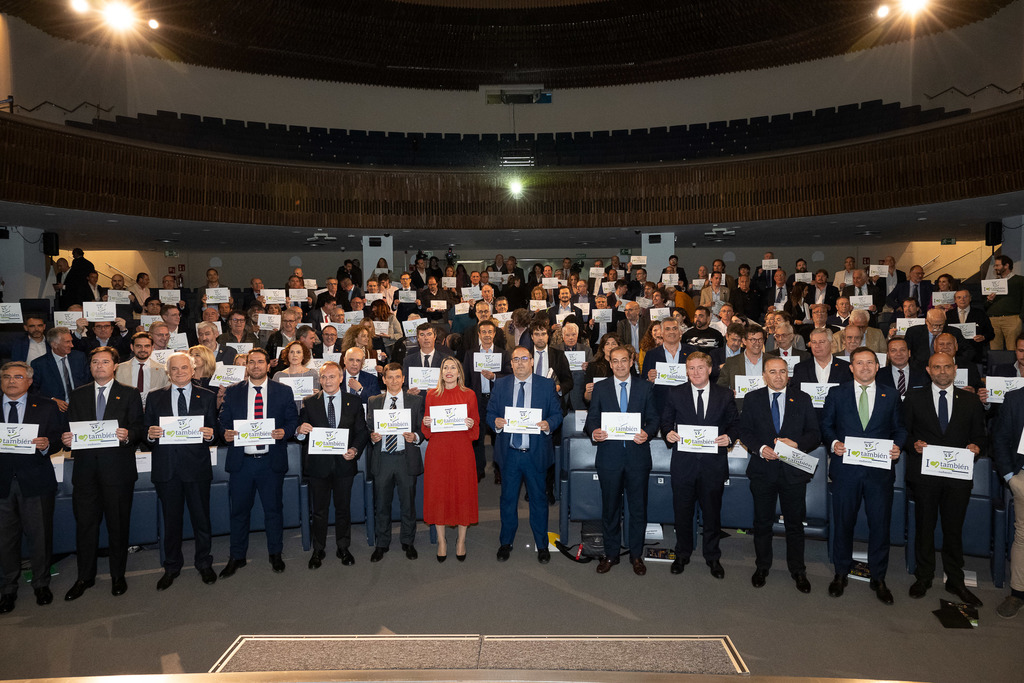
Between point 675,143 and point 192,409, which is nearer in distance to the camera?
point 192,409

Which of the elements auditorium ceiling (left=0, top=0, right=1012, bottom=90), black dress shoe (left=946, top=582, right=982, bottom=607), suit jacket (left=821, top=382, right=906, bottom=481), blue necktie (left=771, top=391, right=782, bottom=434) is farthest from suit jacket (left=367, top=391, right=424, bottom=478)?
auditorium ceiling (left=0, top=0, right=1012, bottom=90)

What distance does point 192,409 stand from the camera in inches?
199

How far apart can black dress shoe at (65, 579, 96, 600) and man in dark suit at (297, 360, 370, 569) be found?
1.61 metres

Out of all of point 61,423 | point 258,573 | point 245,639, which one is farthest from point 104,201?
point 245,639

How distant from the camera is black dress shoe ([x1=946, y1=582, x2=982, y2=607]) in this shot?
4.61 meters

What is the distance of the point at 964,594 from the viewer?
4.66 m

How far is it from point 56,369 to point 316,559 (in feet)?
11.3

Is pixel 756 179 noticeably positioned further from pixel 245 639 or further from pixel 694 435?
pixel 245 639

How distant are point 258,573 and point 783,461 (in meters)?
4.18

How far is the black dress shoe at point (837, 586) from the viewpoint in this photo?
15.7ft

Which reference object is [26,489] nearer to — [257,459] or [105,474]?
[105,474]

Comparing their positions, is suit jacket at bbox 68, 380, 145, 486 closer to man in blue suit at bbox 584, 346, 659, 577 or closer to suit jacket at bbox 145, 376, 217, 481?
suit jacket at bbox 145, 376, 217, 481

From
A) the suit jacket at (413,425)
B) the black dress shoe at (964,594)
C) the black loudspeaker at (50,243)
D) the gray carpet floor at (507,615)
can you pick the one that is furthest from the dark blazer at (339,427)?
the black loudspeaker at (50,243)

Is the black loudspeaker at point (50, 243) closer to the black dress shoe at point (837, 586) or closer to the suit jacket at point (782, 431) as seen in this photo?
the suit jacket at point (782, 431)
